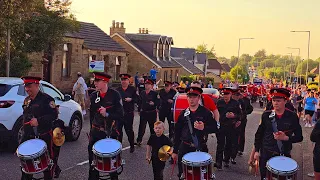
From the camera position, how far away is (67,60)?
31.5 metres

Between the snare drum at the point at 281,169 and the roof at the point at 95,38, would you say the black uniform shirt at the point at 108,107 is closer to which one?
the snare drum at the point at 281,169

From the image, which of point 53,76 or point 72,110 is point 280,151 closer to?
point 72,110

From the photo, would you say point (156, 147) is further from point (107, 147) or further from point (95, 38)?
point (95, 38)

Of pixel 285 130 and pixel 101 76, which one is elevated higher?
pixel 101 76

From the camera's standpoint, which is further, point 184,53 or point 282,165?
point 184,53

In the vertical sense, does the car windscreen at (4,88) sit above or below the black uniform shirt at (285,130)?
above

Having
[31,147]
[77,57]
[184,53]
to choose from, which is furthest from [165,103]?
[184,53]

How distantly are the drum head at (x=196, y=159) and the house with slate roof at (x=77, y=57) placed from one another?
18.7m

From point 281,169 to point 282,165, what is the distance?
11cm

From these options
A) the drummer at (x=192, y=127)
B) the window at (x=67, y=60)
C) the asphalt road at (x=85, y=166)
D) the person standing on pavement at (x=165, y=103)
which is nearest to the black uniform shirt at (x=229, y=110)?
the asphalt road at (x=85, y=166)

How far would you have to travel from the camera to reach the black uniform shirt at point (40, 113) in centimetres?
780

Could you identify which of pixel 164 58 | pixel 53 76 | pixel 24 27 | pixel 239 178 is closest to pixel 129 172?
pixel 239 178

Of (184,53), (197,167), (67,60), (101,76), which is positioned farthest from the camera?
(184,53)

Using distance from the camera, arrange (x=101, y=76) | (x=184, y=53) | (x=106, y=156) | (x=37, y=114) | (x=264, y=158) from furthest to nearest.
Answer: (x=184, y=53) < (x=101, y=76) < (x=37, y=114) < (x=106, y=156) < (x=264, y=158)
